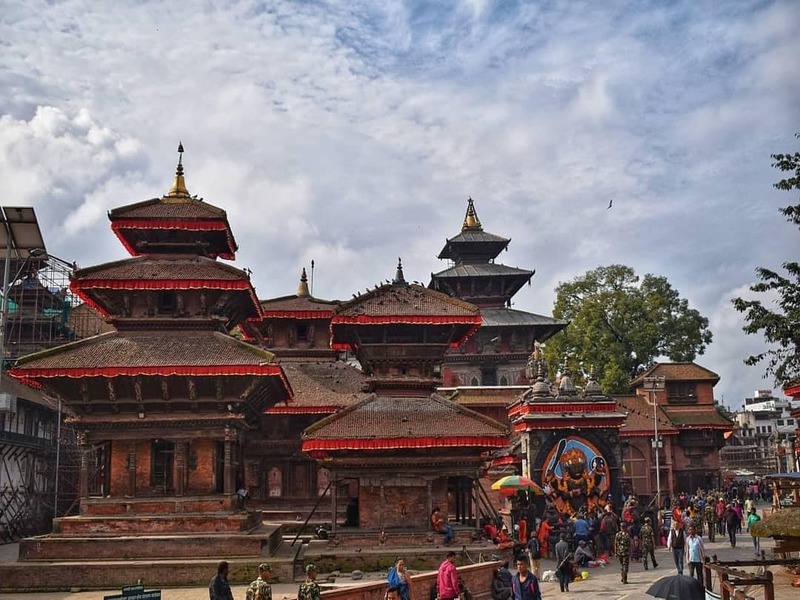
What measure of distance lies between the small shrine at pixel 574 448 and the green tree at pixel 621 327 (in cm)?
2321

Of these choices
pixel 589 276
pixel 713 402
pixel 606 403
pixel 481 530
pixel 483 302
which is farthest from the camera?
pixel 589 276

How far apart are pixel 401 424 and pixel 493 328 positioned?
89.9 feet

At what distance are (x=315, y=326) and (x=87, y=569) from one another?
1950 cm

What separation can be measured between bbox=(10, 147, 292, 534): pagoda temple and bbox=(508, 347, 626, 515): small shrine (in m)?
12.5

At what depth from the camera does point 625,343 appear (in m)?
61.2

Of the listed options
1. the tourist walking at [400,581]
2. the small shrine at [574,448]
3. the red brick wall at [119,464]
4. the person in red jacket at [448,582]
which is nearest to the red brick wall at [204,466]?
the red brick wall at [119,464]

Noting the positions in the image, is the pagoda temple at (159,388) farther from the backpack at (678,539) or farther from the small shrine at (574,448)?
the backpack at (678,539)

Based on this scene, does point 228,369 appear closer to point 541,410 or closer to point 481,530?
point 481,530

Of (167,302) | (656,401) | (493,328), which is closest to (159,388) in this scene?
(167,302)

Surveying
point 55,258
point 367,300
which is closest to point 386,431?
point 367,300

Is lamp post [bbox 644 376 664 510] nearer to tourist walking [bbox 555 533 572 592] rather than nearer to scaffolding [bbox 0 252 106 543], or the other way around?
tourist walking [bbox 555 533 572 592]

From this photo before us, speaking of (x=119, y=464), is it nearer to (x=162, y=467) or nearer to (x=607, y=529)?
(x=162, y=467)

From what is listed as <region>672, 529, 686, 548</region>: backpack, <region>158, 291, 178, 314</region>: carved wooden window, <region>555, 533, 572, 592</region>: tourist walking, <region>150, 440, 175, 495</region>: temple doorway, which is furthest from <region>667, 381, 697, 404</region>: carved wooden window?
<region>150, 440, 175, 495</region>: temple doorway

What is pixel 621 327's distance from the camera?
200 ft
